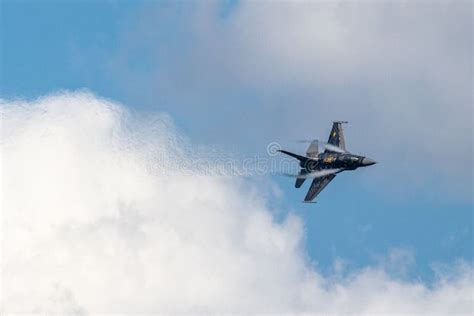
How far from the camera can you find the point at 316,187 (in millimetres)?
142500

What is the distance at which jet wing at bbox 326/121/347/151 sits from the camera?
14538 centimetres

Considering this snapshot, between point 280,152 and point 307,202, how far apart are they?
9500 millimetres

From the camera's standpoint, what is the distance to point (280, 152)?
439ft

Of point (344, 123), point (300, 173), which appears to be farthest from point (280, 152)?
point (344, 123)

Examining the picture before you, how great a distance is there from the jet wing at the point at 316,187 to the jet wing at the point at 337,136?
5.36 meters

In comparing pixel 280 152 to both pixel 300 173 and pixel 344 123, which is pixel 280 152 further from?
pixel 344 123

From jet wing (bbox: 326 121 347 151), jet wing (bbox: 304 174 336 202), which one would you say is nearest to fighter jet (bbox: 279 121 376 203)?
jet wing (bbox: 304 174 336 202)

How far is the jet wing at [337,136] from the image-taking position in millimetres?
145375

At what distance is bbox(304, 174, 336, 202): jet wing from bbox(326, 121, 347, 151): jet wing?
17.6ft

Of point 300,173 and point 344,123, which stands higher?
point 344,123

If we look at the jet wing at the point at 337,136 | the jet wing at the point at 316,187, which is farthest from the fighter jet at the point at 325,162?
the jet wing at the point at 337,136

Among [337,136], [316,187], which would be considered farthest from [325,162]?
[337,136]

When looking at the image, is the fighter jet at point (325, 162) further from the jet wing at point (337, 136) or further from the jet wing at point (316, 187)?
the jet wing at point (337, 136)

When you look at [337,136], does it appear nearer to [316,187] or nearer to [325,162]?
[316,187]
